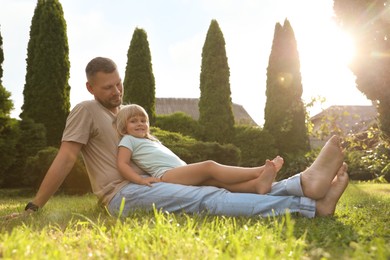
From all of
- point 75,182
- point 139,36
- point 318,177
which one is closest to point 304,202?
point 318,177

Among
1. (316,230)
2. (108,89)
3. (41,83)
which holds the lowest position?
(316,230)

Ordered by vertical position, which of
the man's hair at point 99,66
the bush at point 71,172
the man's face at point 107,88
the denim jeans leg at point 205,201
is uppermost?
the man's hair at point 99,66

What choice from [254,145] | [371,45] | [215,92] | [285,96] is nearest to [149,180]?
[371,45]

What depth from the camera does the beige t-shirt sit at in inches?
141

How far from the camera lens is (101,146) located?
3.74 metres

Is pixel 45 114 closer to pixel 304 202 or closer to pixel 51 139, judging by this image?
pixel 51 139

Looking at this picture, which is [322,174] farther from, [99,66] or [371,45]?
[371,45]

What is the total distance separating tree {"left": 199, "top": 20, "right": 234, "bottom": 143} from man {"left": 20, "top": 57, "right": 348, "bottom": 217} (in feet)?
45.8

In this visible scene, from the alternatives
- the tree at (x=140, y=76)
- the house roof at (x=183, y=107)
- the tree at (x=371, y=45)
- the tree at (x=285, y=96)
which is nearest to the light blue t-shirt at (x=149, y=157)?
the tree at (x=371, y=45)

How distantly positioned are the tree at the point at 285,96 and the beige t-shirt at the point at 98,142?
15.2m

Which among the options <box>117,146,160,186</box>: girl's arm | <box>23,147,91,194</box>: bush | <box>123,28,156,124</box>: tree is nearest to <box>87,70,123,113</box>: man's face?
<box>117,146,160,186</box>: girl's arm

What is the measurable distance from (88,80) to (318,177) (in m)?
2.04

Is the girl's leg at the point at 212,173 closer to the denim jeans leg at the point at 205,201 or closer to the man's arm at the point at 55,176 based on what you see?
the denim jeans leg at the point at 205,201

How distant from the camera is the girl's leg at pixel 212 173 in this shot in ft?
11.0
